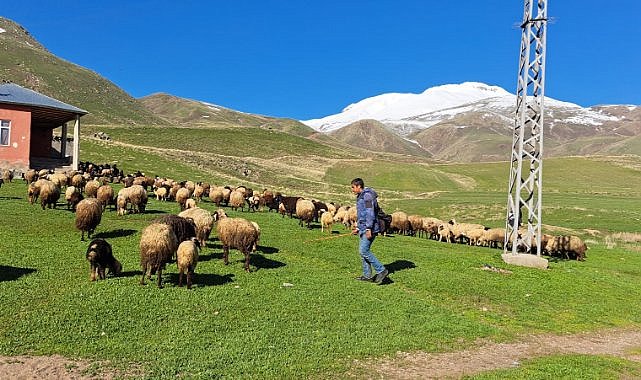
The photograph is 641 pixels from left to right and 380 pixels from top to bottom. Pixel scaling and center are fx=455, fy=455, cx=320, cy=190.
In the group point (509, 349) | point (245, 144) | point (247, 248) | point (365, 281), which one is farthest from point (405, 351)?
point (245, 144)

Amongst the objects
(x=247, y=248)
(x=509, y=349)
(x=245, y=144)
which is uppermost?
(x=245, y=144)

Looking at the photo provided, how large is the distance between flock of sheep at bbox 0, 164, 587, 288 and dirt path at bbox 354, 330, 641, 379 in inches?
221

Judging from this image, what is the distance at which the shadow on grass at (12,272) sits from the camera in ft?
37.0

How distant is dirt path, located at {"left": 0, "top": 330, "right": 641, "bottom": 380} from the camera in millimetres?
7332

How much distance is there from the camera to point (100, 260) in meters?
11.8

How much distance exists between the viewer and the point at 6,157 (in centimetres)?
3559

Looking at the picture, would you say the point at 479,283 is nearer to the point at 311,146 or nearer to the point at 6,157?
the point at 6,157

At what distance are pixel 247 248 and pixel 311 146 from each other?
11958cm

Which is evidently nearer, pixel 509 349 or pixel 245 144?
pixel 509 349

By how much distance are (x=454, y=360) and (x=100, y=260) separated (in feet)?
29.4

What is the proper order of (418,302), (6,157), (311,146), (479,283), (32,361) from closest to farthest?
(32,361) < (418,302) < (479,283) < (6,157) < (311,146)

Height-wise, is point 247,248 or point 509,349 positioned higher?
point 247,248

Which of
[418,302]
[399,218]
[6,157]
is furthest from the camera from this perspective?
[6,157]

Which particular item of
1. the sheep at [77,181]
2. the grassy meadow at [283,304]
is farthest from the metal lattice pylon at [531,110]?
the sheep at [77,181]
